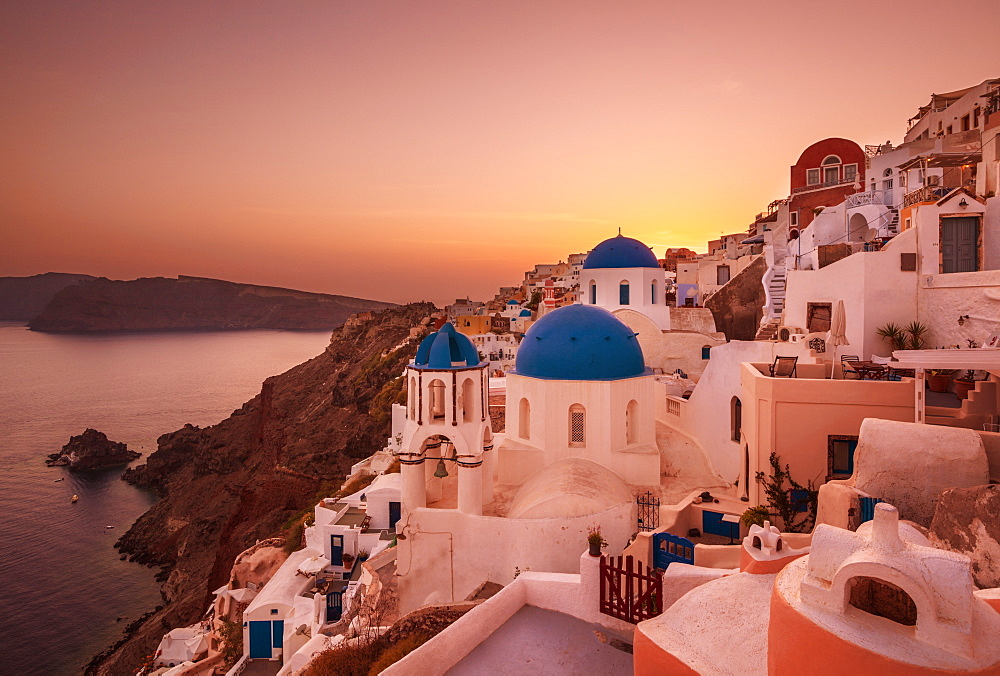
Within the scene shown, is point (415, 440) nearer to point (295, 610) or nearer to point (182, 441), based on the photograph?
point (295, 610)

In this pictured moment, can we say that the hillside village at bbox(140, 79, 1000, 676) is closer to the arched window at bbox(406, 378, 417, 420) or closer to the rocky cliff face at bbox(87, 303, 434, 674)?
the arched window at bbox(406, 378, 417, 420)

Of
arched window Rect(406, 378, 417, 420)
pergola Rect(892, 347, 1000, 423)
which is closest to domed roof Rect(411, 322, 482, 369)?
arched window Rect(406, 378, 417, 420)

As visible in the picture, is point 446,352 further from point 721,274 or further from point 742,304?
point 721,274

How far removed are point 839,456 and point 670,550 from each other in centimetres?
307

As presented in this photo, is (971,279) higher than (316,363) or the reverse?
higher

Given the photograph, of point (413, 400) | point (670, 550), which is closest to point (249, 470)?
point (413, 400)

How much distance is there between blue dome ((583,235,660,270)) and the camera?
22656mm

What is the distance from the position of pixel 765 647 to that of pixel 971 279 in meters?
9.48

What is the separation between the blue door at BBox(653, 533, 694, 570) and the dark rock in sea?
63.9 meters

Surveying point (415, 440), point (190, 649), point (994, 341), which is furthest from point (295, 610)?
point (994, 341)

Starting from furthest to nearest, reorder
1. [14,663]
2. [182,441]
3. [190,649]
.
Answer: [182,441] < [14,663] < [190,649]

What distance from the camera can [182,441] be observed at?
5659cm

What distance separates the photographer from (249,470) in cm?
5025

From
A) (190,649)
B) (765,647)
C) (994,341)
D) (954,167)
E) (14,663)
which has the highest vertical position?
(954,167)
